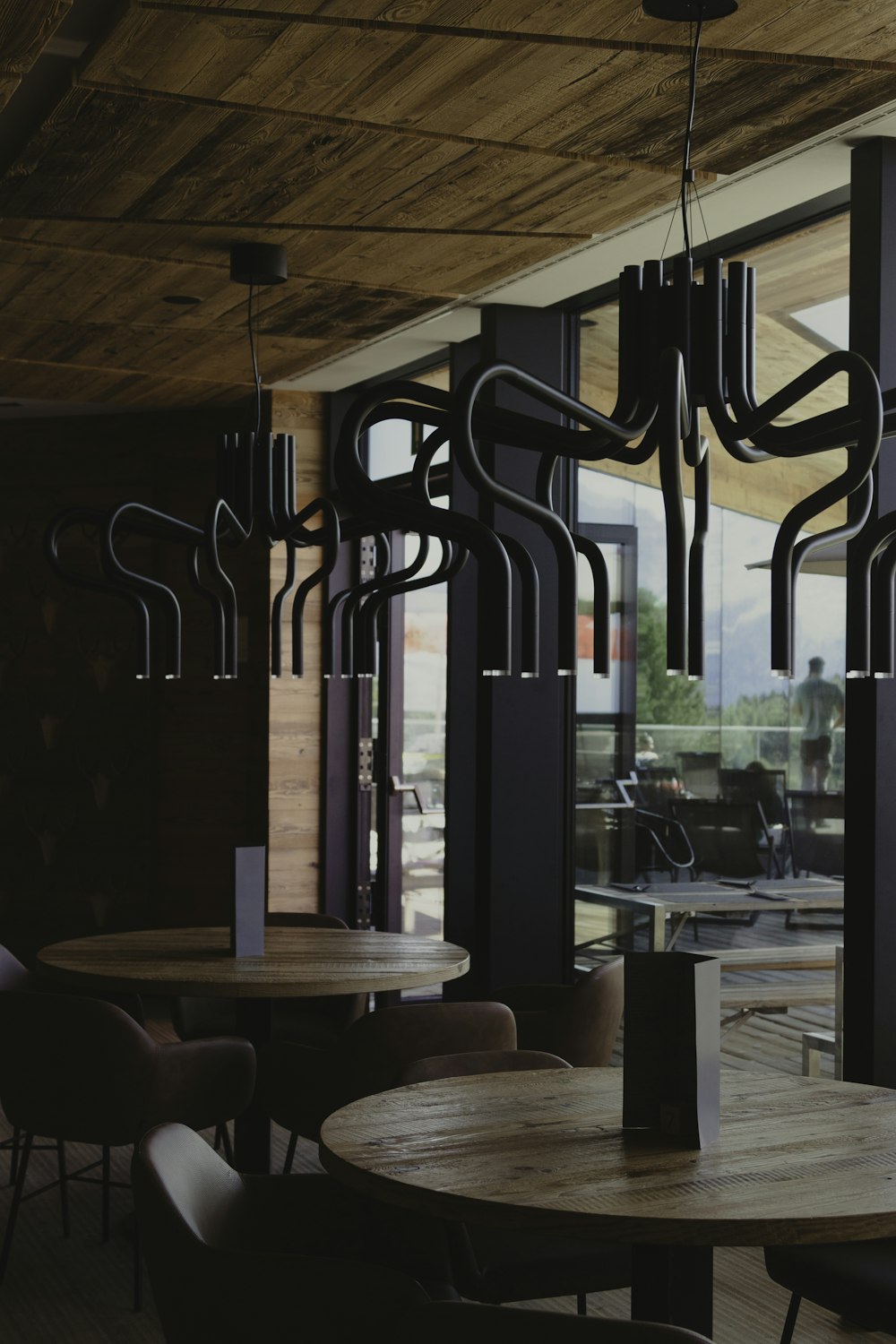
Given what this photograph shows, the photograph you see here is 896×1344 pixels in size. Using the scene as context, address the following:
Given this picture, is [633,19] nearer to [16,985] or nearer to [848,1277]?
[848,1277]

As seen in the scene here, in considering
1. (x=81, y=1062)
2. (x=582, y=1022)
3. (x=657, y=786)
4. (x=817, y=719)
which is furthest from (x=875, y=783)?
(x=81, y=1062)

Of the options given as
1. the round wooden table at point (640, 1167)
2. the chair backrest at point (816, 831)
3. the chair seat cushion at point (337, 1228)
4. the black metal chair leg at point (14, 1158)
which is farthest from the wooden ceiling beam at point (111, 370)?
the chair seat cushion at point (337, 1228)

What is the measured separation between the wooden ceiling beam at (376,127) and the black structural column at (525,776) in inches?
67.0

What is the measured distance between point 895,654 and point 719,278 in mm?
727

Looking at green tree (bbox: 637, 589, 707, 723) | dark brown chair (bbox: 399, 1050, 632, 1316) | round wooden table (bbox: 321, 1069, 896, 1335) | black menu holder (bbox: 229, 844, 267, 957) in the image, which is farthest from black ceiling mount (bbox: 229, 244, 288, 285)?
dark brown chair (bbox: 399, 1050, 632, 1316)

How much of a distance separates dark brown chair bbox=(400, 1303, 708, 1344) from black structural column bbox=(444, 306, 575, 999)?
384 cm

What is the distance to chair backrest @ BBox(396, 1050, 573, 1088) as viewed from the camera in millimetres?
3289

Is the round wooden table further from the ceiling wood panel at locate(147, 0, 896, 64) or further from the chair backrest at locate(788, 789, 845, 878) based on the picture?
the ceiling wood panel at locate(147, 0, 896, 64)

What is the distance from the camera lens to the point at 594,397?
5.85 m

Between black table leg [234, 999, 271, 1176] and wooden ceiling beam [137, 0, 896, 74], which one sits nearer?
wooden ceiling beam [137, 0, 896, 74]

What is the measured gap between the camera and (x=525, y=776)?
5.89 m

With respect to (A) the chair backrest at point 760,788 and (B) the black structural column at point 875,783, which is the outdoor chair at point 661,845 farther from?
(B) the black structural column at point 875,783

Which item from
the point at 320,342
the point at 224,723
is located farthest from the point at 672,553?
the point at 224,723

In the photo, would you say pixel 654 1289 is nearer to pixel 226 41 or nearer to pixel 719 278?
pixel 719 278
